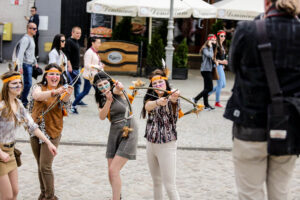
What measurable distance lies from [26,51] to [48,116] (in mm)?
4965

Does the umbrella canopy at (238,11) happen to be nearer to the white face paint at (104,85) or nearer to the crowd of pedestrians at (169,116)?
the crowd of pedestrians at (169,116)

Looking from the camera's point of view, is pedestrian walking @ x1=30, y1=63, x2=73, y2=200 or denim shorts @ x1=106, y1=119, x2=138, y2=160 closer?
denim shorts @ x1=106, y1=119, x2=138, y2=160

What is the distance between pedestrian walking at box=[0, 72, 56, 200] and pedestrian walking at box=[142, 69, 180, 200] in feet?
3.31

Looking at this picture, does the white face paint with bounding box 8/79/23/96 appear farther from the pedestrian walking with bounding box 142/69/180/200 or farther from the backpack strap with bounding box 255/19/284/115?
the backpack strap with bounding box 255/19/284/115

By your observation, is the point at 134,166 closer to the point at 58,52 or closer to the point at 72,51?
the point at 58,52

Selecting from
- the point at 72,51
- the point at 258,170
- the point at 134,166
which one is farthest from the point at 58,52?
the point at 258,170

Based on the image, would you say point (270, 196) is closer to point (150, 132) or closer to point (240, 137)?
point (240, 137)

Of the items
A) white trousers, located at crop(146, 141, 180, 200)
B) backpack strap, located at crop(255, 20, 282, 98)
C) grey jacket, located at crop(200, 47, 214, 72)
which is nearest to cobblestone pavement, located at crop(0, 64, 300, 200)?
white trousers, located at crop(146, 141, 180, 200)

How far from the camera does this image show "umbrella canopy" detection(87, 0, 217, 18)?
1471 cm

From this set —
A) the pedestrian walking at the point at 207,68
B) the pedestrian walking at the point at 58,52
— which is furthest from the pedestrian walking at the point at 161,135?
the pedestrian walking at the point at 207,68

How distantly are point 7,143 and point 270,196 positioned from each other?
244 centimetres

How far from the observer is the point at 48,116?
197 inches

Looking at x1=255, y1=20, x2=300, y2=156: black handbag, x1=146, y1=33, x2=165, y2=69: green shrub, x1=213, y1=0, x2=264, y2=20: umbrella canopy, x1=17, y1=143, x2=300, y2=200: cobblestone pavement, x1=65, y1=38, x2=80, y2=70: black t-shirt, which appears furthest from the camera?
x1=146, y1=33, x2=165, y2=69: green shrub

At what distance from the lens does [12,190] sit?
426cm
